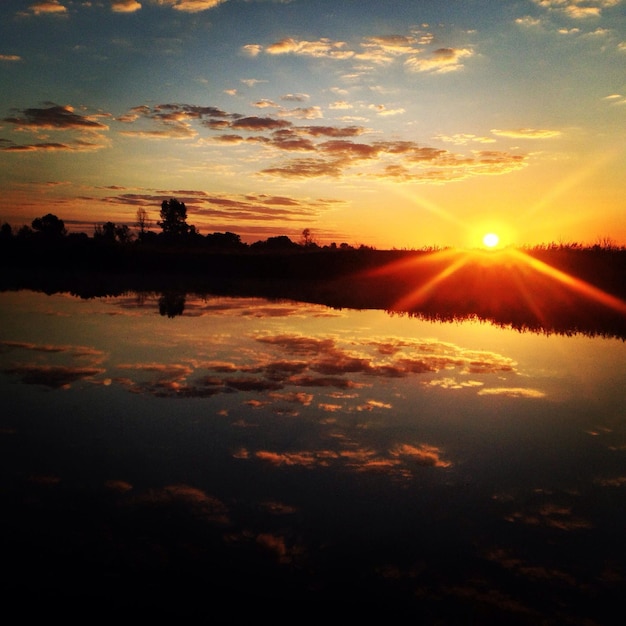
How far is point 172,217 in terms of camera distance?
76.9m

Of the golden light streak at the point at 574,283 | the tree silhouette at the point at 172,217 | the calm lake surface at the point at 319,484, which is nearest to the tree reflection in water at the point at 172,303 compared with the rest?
the calm lake surface at the point at 319,484

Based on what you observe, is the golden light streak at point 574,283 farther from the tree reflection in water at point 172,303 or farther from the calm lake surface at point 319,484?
the tree reflection in water at point 172,303

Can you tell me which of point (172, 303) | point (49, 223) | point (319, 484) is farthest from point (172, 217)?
point (319, 484)

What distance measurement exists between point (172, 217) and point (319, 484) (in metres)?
75.9

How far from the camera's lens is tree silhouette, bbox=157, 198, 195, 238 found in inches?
3024

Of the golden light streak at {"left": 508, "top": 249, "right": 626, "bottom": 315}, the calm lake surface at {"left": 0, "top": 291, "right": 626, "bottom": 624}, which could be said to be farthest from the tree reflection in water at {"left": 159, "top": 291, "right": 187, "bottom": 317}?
the golden light streak at {"left": 508, "top": 249, "right": 626, "bottom": 315}

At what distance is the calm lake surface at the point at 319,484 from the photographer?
400 centimetres

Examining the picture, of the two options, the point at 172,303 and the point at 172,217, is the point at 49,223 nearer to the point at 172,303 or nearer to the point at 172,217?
the point at 172,217

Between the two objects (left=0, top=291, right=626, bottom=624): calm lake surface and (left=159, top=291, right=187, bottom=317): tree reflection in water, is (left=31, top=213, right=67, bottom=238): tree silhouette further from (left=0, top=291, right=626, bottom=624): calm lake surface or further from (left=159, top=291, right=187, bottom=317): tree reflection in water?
(left=0, top=291, right=626, bottom=624): calm lake surface

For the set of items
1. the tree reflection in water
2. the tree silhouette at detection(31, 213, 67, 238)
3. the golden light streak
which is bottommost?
the tree reflection in water

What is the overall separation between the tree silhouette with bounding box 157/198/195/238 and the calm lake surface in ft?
224

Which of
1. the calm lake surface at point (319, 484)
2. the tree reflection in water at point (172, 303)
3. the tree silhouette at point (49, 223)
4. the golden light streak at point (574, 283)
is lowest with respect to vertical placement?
the calm lake surface at point (319, 484)

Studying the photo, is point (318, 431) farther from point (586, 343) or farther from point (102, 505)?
point (586, 343)

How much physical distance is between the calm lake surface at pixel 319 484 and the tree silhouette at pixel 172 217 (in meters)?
68.4
